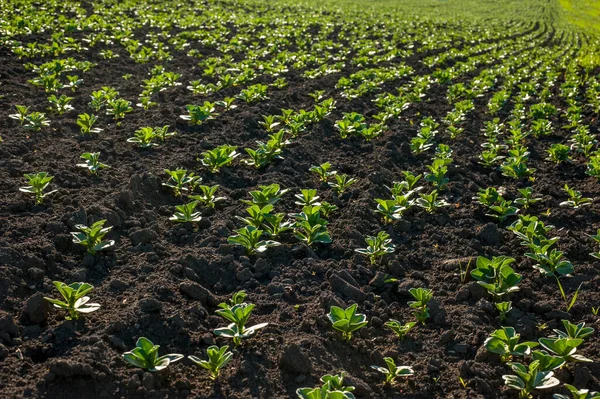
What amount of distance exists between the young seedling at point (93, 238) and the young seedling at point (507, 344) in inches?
108

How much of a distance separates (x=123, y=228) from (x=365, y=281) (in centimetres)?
208

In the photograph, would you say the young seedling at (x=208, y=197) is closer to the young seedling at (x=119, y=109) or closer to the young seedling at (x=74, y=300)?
the young seedling at (x=74, y=300)

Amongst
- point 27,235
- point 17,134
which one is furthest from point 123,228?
point 17,134

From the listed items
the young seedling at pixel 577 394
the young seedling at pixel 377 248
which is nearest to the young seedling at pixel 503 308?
the young seedling at pixel 577 394

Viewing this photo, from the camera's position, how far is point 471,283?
4332 mm

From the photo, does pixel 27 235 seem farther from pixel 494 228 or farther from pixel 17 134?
pixel 494 228

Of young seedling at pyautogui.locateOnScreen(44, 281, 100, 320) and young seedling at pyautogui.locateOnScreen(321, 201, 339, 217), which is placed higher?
young seedling at pyautogui.locateOnScreen(44, 281, 100, 320)

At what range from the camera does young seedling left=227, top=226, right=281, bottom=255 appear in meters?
4.50

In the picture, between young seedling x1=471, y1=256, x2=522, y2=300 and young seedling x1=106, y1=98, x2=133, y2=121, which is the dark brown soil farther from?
young seedling x1=106, y1=98, x2=133, y2=121

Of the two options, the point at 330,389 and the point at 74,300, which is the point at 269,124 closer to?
the point at 74,300

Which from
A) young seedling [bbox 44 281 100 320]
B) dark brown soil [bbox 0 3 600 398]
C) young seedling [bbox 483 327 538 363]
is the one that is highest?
young seedling [bbox 44 281 100 320]

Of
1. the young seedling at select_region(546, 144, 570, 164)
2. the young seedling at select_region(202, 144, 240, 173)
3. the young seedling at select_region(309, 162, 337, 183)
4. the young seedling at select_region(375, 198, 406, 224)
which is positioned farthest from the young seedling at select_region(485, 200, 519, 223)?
the young seedling at select_region(202, 144, 240, 173)

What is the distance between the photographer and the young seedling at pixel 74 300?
3571 millimetres

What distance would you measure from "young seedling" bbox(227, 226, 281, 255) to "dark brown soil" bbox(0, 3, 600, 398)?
10cm
